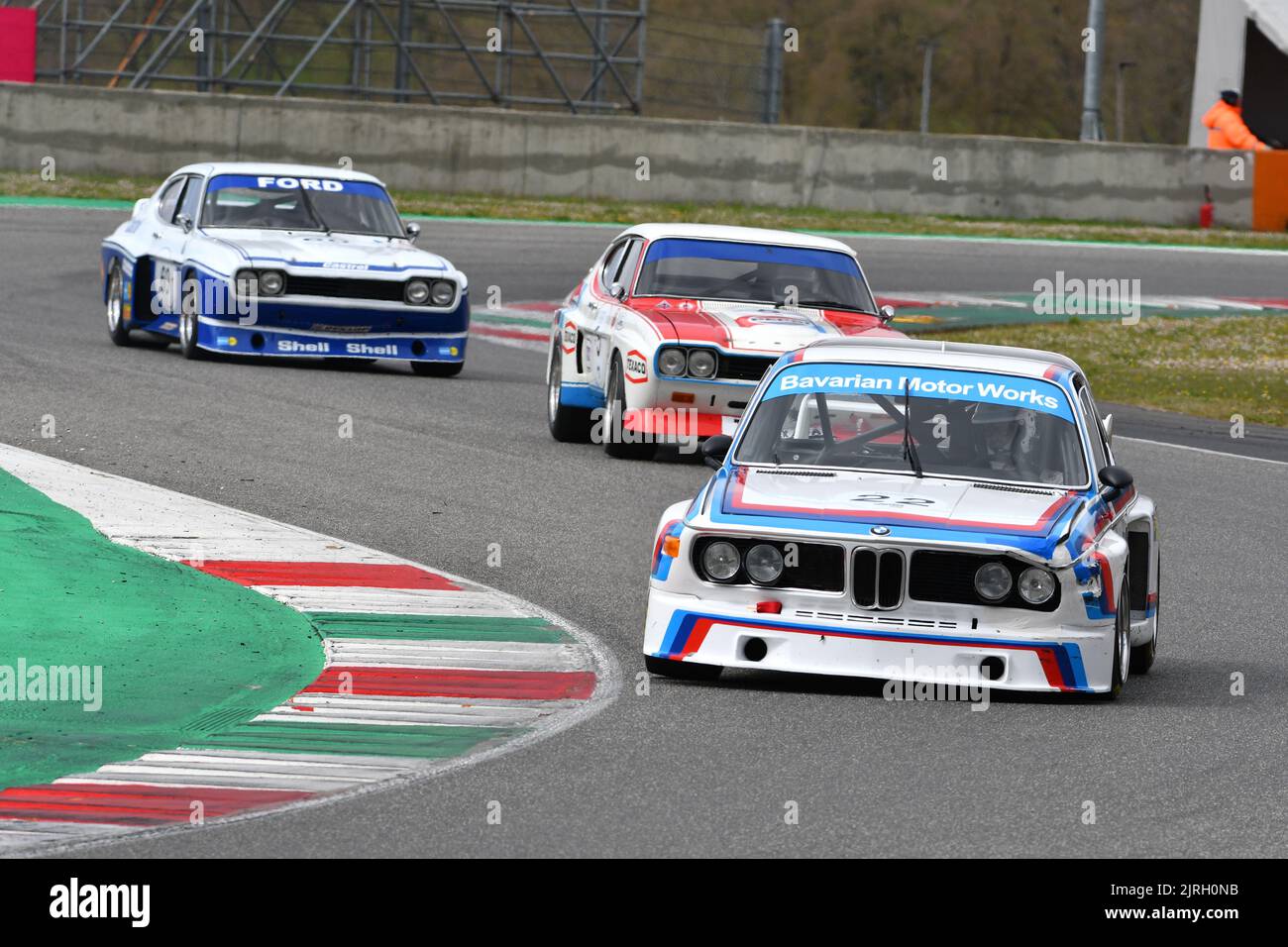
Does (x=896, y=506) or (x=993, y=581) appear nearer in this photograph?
(x=993, y=581)

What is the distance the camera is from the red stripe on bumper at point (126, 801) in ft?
20.2

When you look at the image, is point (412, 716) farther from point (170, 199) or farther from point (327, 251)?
point (170, 199)

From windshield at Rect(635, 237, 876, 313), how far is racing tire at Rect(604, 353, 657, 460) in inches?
25.3

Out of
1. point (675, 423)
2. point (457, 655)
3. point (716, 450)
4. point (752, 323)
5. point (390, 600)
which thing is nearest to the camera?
point (457, 655)

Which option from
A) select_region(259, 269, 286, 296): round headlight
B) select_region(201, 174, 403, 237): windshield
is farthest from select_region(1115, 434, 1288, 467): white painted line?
select_region(259, 269, 286, 296): round headlight

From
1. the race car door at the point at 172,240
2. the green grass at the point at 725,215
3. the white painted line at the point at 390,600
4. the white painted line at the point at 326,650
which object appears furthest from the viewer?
the green grass at the point at 725,215

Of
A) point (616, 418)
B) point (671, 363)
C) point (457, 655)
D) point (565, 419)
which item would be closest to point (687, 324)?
point (671, 363)

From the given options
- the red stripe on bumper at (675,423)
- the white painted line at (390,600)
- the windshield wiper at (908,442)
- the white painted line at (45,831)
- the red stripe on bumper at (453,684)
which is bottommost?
the red stripe on bumper at (453,684)

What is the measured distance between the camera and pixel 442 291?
17.3 meters

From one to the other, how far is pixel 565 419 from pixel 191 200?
489 cm

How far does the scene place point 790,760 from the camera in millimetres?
6980

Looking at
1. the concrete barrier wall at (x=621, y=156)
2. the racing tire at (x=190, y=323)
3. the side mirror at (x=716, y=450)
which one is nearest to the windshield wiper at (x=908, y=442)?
the side mirror at (x=716, y=450)

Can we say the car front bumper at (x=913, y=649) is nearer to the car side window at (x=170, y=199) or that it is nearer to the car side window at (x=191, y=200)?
the car side window at (x=191, y=200)

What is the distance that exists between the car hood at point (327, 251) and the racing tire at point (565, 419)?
2.79 metres
